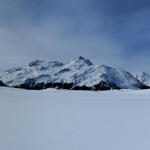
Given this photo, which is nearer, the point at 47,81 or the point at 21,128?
the point at 21,128

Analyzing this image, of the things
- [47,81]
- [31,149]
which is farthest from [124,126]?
[47,81]

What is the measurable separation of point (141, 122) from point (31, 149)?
173 centimetres

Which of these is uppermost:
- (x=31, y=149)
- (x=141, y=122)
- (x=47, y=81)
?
(x=47, y=81)

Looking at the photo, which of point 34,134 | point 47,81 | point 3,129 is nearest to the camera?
point 34,134

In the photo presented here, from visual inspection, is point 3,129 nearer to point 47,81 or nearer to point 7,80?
point 47,81

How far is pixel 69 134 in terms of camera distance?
6.88 ft

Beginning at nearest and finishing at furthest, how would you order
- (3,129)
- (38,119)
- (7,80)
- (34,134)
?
(34,134)
(3,129)
(38,119)
(7,80)

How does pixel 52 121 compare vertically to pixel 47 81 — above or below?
below

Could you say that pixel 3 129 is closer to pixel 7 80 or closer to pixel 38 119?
pixel 38 119

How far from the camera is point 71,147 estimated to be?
174 centimetres

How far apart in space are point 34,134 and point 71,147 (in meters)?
0.61

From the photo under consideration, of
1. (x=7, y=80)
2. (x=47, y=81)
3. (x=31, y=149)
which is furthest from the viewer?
(x=7, y=80)

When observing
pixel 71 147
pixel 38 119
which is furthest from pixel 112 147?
pixel 38 119

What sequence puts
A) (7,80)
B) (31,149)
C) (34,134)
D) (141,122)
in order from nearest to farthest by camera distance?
(31,149) → (34,134) → (141,122) → (7,80)
